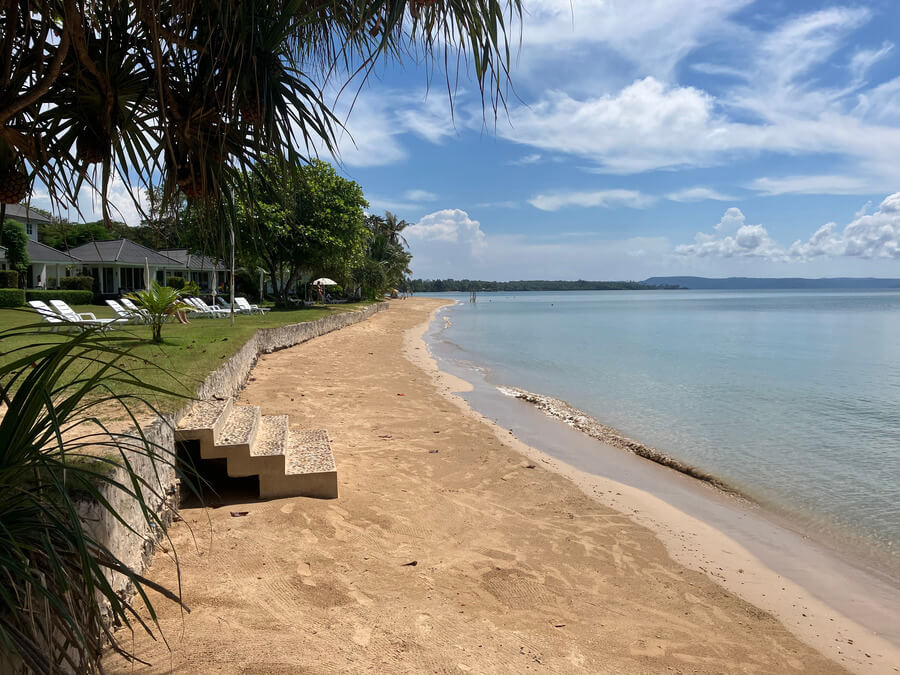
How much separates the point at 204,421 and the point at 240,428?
16.8 inches

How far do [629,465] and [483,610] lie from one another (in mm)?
5239

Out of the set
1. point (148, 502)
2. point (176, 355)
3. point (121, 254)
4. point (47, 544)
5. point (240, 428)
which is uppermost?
point (121, 254)

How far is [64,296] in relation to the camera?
88.2 ft

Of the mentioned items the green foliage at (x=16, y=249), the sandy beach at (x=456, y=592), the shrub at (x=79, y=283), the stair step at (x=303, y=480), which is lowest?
the sandy beach at (x=456, y=592)

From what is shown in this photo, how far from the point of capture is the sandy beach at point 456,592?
127 inches

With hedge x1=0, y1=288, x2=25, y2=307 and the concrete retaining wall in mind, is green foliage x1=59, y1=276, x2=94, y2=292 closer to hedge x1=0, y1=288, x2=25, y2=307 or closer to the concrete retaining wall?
hedge x1=0, y1=288, x2=25, y2=307

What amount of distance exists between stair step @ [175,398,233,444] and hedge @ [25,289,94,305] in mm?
24508

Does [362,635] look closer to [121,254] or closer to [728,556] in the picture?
[728,556]

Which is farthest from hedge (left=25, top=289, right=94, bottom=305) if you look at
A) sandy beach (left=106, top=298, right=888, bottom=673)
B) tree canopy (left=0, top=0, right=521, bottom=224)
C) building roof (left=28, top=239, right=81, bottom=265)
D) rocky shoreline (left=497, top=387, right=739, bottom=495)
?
tree canopy (left=0, top=0, right=521, bottom=224)

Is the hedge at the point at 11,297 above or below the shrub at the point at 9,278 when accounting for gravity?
below

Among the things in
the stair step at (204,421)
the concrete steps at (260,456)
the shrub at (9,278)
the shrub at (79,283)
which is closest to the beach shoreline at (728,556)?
the concrete steps at (260,456)

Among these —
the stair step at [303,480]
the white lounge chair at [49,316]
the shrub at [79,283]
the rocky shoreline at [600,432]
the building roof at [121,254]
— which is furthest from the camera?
the building roof at [121,254]

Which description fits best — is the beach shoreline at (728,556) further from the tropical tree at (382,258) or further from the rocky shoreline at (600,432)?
Answer: the tropical tree at (382,258)

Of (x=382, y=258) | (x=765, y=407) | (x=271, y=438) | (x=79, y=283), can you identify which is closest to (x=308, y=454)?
(x=271, y=438)
